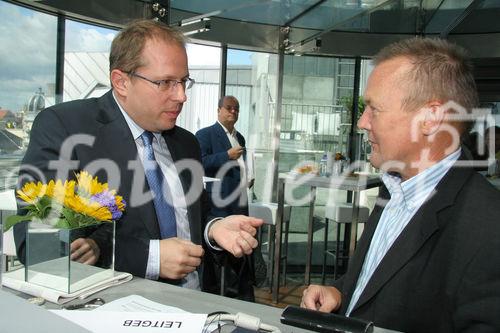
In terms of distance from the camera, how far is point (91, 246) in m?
1.13

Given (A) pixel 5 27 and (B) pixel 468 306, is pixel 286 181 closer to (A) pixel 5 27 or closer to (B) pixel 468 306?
(A) pixel 5 27

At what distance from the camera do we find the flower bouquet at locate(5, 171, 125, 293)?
1051mm

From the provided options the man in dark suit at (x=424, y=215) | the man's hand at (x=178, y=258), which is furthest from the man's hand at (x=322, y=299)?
the man's hand at (x=178, y=258)

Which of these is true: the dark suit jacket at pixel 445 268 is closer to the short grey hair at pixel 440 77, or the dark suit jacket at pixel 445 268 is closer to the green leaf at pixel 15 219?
the short grey hair at pixel 440 77

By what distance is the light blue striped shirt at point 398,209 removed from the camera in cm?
139

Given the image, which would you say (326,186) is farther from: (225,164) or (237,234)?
(237,234)

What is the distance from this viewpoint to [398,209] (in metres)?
1.50

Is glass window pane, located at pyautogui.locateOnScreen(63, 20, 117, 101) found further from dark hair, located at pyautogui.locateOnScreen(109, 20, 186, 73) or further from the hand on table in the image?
dark hair, located at pyautogui.locateOnScreen(109, 20, 186, 73)

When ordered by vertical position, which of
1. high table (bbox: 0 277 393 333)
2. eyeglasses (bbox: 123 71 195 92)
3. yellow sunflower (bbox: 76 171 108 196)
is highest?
eyeglasses (bbox: 123 71 195 92)

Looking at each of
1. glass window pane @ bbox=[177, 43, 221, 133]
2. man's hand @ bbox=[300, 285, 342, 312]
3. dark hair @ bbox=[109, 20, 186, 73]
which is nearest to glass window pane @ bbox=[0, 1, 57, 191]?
glass window pane @ bbox=[177, 43, 221, 133]

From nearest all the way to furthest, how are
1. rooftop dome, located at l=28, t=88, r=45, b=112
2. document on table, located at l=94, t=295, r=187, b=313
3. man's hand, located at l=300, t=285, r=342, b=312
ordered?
document on table, located at l=94, t=295, r=187, b=313, man's hand, located at l=300, t=285, r=342, b=312, rooftop dome, located at l=28, t=88, r=45, b=112

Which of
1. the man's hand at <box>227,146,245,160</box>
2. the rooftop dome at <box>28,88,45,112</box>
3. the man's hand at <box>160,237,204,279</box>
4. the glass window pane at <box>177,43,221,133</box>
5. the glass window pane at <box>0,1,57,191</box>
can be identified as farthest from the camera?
the glass window pane at <box>177,43,221,133</box>

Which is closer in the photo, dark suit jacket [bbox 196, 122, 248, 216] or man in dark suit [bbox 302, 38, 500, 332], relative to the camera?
Result: man in dark suit [bbox 302, 38, 500, 332]

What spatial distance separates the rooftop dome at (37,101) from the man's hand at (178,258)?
3.28 metres
